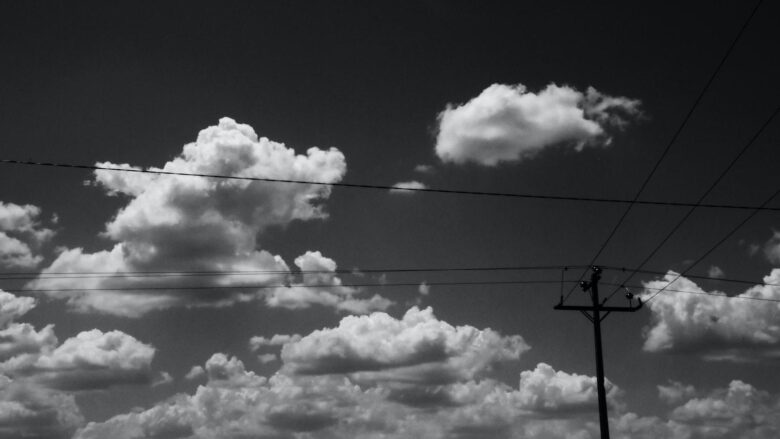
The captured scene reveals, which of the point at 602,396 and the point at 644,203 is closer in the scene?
the point at 644,203

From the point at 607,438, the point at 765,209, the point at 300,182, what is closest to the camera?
the point at 300,182

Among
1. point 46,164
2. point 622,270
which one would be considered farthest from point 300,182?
point 622,270

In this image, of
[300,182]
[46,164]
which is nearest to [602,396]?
[300,182]

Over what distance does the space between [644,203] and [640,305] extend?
1038 centimetres

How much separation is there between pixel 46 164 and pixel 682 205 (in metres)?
17.1

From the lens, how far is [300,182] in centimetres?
1894

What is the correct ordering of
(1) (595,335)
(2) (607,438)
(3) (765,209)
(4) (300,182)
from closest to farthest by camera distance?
(4) (300,182) → (3) (765,209) → (2) (607,438) → (1) (595,335)

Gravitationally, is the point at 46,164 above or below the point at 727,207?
below

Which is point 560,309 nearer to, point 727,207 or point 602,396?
point 602,396

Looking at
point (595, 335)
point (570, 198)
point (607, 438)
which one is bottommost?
point (607, 438)

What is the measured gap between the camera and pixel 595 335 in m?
29.7

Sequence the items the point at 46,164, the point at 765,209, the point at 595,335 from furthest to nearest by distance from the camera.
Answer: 1. the point at 595,335
2. the point at 765,209
3. the point at 46,164

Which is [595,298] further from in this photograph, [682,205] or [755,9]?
[755,9]

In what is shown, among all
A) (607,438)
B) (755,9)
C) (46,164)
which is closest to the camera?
(755,9)
